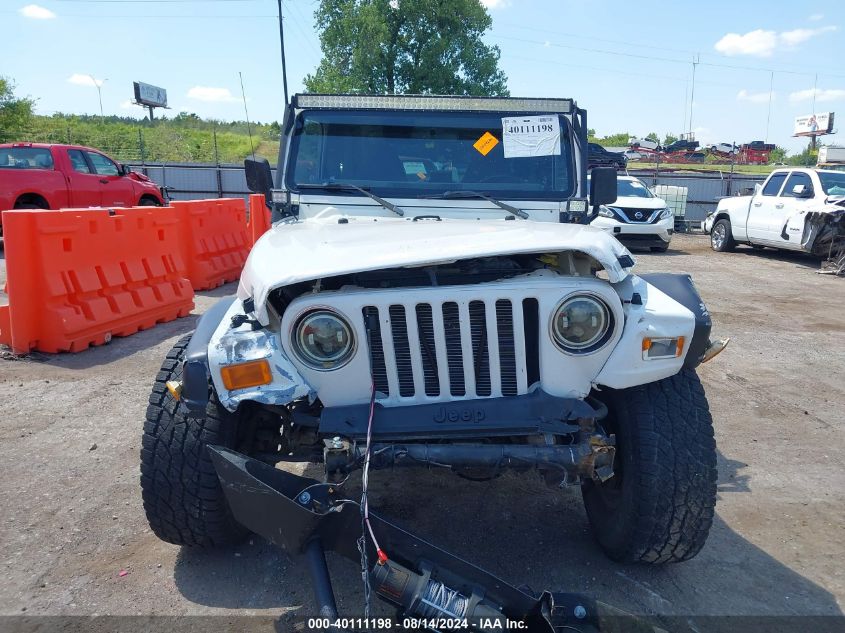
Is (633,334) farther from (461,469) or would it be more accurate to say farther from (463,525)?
(463,525)

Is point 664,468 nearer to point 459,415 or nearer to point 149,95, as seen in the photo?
point 459,415

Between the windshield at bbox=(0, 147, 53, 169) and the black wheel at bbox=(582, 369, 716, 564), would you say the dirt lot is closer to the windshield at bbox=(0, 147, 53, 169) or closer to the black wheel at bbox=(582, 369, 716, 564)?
the black wheel at bbox=(582, 369, 716, 564)

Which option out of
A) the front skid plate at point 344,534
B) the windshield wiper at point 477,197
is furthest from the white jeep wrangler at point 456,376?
the windshield wiper at point 477,197

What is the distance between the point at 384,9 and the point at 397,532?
30.3 m

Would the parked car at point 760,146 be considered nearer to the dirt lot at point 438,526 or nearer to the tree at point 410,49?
the tree at point 410,49

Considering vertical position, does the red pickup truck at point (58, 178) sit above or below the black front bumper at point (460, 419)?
above

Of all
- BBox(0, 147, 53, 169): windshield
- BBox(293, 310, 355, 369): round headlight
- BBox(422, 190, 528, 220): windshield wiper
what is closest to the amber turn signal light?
BBox(293, 310, 355, 369): round headlight

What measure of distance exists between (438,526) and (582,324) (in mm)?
1356

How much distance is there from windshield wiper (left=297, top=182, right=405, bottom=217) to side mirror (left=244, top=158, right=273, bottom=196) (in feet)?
0.78

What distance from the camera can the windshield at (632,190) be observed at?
48.8 ft

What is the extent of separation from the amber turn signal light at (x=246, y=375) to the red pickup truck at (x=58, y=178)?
463 inches

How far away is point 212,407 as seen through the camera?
2.68 meters

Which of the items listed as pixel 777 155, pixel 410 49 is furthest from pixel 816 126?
pixel 410 49

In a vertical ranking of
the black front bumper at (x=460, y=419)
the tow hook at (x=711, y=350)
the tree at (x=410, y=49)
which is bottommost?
the black front bumper at (x=460, y=419)
